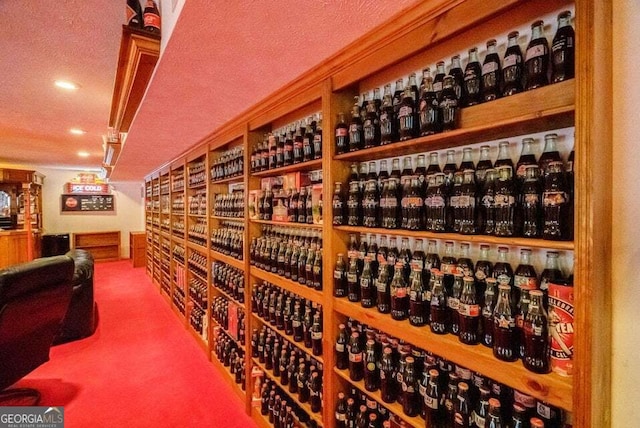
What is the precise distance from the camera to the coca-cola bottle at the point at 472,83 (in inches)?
40.6

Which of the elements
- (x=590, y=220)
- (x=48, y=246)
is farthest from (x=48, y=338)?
(x=48, y=246)

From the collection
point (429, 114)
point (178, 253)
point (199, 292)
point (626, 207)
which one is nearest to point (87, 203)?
point (178, 253)

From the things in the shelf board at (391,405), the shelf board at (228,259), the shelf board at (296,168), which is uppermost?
the shelf board at (296,168)

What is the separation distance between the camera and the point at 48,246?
7035 millimetres

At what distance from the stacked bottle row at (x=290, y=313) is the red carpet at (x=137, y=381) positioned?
702 mm

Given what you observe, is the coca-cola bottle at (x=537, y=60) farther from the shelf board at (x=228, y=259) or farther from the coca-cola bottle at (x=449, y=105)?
the shelf board at (x=228, y=259)

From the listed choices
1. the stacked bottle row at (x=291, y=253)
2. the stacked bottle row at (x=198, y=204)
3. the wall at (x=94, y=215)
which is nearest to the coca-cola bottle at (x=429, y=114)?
→ the stacked bottle row at (x=291, y=253)

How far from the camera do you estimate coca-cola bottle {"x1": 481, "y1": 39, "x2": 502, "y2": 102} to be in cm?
98

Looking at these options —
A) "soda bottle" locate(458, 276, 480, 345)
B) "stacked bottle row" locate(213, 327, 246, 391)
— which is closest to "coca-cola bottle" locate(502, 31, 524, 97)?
"soda bottle" locate(458, 276, 480, 345)

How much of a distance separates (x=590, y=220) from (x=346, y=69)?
1.08 m

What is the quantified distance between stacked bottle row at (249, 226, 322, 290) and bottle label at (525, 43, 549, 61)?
1.20 m

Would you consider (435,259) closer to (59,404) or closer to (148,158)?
(59,404)

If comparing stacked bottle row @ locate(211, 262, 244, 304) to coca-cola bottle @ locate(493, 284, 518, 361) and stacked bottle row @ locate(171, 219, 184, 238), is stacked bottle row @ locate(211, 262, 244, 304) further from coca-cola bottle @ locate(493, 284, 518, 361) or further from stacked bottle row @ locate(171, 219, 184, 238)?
coca-cola bottle @ locate(493, 284, 518, 361)

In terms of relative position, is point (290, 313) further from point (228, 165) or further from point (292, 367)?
point (228, 165)
